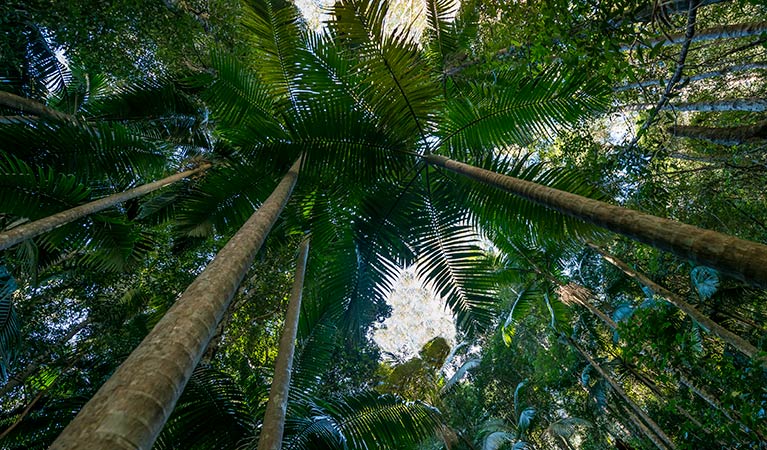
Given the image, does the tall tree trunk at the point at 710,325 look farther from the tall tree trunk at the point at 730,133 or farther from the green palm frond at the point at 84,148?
the green palm frond at the point at 84,148

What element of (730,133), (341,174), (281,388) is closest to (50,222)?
(281,388)

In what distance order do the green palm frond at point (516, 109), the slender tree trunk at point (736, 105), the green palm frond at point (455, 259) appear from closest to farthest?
the green palm frond at point (516, 109), the green palm frond at point (455, 259), the slender tree trunk at point (736, 105)

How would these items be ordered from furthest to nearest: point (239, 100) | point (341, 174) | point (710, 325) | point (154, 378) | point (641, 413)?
point (641, 413), point (710, 325), point (239, 100), point (341, 174), point (154, 378)

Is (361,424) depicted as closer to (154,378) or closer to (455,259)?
(455,259)

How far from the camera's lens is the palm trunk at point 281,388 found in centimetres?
299

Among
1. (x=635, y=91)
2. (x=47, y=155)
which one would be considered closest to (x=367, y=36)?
(x=47, y=155)

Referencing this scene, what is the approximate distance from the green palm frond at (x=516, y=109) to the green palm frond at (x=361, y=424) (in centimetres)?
334

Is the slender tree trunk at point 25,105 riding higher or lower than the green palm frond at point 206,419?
higher

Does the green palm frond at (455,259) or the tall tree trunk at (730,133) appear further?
the green palm frond at (455,259)

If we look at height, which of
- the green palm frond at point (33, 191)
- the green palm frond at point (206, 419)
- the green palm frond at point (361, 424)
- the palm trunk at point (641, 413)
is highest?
the green palm frond at point (33, 191)

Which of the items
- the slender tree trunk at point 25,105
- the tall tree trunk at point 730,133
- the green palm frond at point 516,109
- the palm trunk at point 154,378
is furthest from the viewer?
the slender tree trunk at point 25,105

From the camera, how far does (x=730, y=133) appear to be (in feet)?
15.2

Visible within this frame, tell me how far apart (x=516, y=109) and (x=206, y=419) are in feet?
16.6

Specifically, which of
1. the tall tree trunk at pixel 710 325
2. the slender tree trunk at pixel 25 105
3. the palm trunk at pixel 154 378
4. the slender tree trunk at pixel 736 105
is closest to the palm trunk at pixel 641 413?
the tall tree trunk at pixel 710 325
